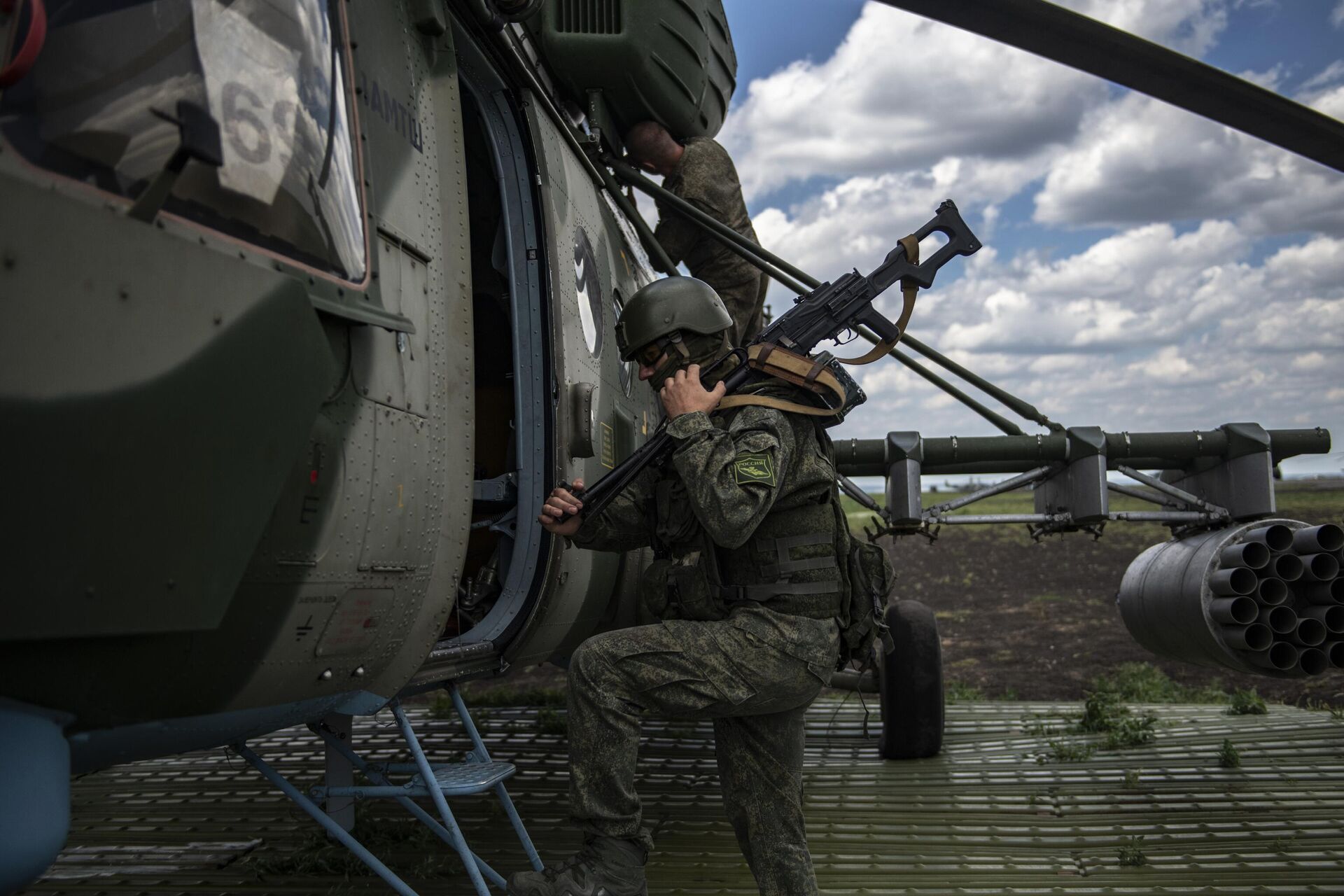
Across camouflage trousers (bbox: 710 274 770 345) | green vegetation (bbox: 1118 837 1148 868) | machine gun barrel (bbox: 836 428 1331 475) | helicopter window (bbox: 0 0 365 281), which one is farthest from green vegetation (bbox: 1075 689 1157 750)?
helicopter window (bbox: 0 0 365 281)

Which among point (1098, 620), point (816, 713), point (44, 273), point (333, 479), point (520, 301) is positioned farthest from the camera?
point (1098, 620)

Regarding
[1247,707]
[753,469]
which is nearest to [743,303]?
[753,469]

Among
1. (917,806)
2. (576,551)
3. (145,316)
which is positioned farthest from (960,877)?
(145,316)

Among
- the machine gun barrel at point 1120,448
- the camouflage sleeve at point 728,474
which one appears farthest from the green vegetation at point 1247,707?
the camouflage sleeve at point 728,474

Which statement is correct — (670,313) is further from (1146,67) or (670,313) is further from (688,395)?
(1146,67)

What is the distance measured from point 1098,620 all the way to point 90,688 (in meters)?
16.4

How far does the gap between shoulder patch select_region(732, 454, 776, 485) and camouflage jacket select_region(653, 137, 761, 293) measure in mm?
2944

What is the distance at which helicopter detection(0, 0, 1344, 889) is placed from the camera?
1.60 meters

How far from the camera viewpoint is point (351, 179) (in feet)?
8.18

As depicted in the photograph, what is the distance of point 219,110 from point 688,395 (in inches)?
60.0

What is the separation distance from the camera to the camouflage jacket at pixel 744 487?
2926 mm

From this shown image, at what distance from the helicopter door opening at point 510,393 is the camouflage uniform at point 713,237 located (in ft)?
4.73

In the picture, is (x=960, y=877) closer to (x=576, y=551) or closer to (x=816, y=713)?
(x=576, y=551)

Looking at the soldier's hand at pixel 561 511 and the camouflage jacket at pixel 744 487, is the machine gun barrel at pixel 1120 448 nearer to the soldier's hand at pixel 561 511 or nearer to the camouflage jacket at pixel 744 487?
the camouflage jacket at pixel 744 487
